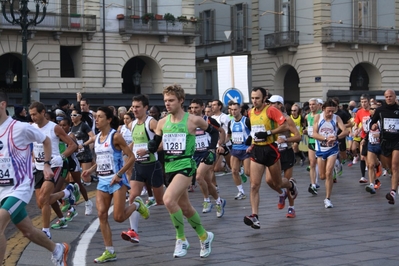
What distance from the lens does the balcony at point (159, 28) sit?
4038 centimetres

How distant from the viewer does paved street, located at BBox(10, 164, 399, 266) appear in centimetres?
894

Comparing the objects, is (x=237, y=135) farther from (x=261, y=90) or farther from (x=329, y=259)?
(x=329, y=259)

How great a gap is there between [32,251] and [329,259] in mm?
3356

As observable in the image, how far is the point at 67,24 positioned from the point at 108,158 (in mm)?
29448

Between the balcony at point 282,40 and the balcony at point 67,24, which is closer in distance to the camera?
the balcony at point 67,24

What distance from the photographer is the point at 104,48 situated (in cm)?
4016

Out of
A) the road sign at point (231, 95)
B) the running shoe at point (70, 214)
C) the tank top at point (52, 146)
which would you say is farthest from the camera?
the road sign at point (231, 95)

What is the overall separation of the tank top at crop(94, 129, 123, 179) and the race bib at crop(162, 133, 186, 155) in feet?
2.50

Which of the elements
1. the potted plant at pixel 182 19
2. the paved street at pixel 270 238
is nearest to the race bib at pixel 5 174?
the paved street at pixel 270 238

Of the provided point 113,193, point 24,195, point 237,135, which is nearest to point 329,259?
point 113,193

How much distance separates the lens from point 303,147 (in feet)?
89.8

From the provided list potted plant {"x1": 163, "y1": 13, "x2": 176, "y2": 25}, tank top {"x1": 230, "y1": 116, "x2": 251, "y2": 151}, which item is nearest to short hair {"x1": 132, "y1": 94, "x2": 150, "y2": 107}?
tank top {"x1": 230, "y1": 116, "x2": 251, "y2": 151}

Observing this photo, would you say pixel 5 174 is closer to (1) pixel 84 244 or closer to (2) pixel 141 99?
(1) pixel 84 244

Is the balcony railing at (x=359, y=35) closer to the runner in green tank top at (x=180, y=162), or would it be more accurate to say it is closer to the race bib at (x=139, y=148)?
the race bib at (x=139, y=148)
